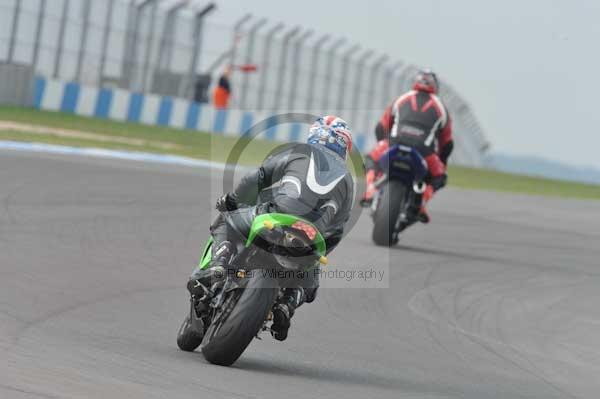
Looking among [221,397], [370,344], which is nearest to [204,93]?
[370,344]

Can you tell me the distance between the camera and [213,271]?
712 cm

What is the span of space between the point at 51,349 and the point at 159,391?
981mm

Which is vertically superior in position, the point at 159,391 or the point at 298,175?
the point at 298,175

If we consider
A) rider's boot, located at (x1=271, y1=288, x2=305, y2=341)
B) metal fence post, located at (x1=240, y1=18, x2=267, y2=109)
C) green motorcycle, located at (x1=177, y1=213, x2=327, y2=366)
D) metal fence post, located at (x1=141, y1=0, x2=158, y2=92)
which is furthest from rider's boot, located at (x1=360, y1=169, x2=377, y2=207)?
metal fence post, located at (x1=240, y1=18, x2=267, y2=109)

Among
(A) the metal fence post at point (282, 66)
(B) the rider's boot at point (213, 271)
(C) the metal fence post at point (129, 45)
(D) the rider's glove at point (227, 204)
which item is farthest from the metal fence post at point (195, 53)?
(B) the rider's boot at point (213, 271)

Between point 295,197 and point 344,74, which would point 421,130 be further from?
point 344,74

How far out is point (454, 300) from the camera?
36.2 ft

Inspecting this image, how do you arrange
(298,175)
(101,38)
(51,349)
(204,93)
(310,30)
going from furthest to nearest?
(310,30) → (204,93) → (101,38) → (298,175) → (51,349)

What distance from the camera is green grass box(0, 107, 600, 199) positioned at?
2364cm

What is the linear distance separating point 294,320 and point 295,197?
233 centimetres

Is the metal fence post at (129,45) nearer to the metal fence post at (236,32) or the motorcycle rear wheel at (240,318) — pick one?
the metal fence post at (236,32)

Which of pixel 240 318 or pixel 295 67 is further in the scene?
pixel 295 67

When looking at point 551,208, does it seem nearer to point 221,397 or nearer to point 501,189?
point 501,189

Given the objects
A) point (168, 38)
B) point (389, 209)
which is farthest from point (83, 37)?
point (389, 209)
